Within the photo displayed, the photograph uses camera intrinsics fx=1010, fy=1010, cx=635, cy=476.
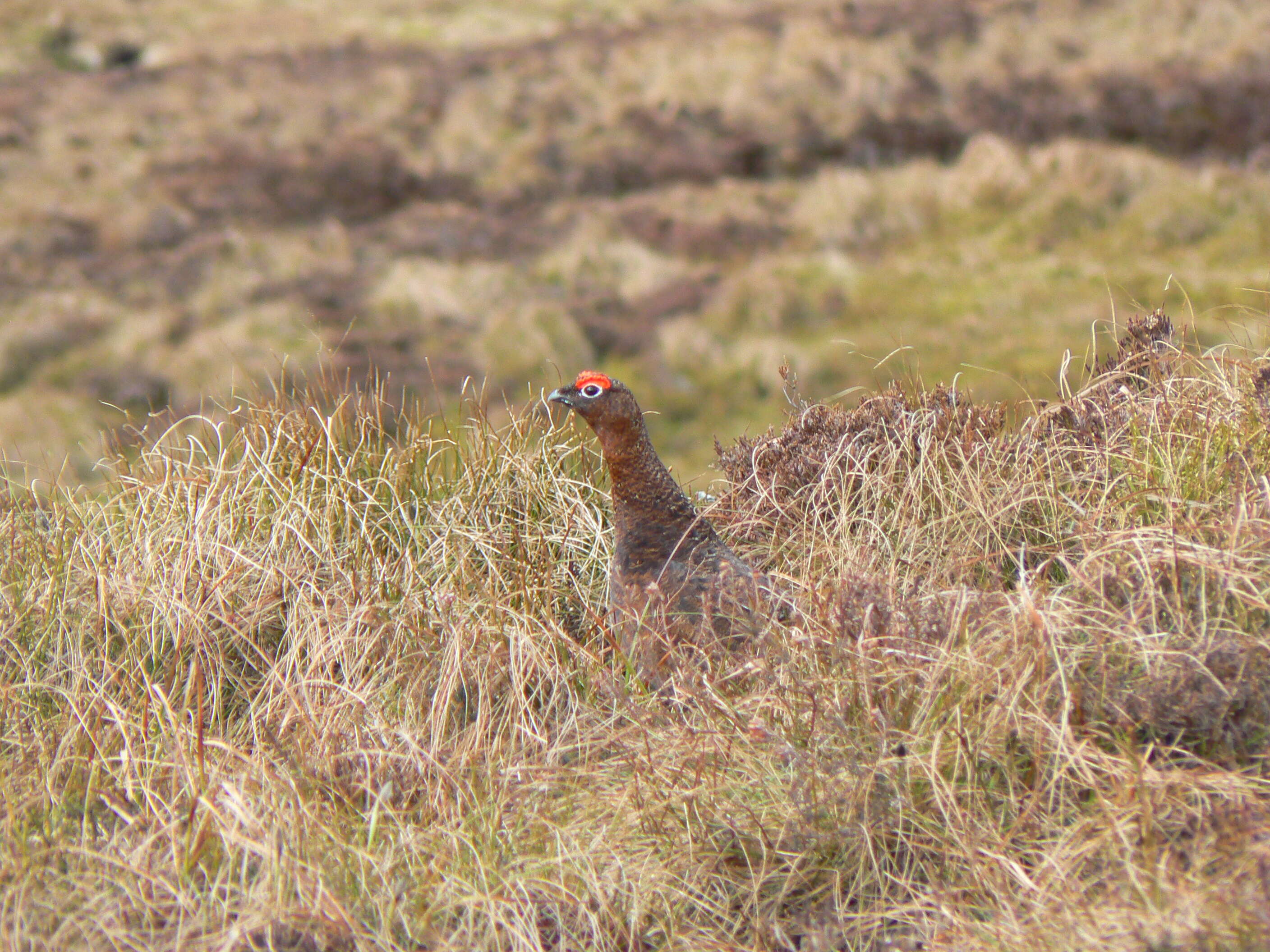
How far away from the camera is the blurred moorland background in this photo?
15438 millimetres

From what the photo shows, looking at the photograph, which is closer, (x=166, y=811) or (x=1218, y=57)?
(x=166, y=811)

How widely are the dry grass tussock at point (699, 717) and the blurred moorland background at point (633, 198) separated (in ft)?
27.9

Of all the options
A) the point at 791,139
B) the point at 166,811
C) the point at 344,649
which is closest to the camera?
the point at 166,811

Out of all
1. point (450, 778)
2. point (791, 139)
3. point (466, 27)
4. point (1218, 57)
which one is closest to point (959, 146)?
point (791, 139)

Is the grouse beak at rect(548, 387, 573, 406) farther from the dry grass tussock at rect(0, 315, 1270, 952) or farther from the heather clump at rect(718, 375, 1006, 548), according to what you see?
the heather clump at rect(718, 375, 1006, 548)

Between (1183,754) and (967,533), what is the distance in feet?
3.68

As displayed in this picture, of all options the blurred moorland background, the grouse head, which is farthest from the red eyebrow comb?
the blurred moorland background

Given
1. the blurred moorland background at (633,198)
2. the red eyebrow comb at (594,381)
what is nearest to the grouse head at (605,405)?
the red eyebrow comb at (594,381)

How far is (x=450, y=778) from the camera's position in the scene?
2.78 m

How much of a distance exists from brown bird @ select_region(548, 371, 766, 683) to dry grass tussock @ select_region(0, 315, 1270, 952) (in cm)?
21

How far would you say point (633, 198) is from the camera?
2016cm

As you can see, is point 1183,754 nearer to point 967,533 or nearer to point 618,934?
point 967,533

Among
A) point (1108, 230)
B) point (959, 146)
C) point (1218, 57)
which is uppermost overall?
point (1218, 57)

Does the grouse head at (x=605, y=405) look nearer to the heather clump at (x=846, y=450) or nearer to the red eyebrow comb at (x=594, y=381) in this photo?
the red eyebrow comb at (x=594, y=381)
